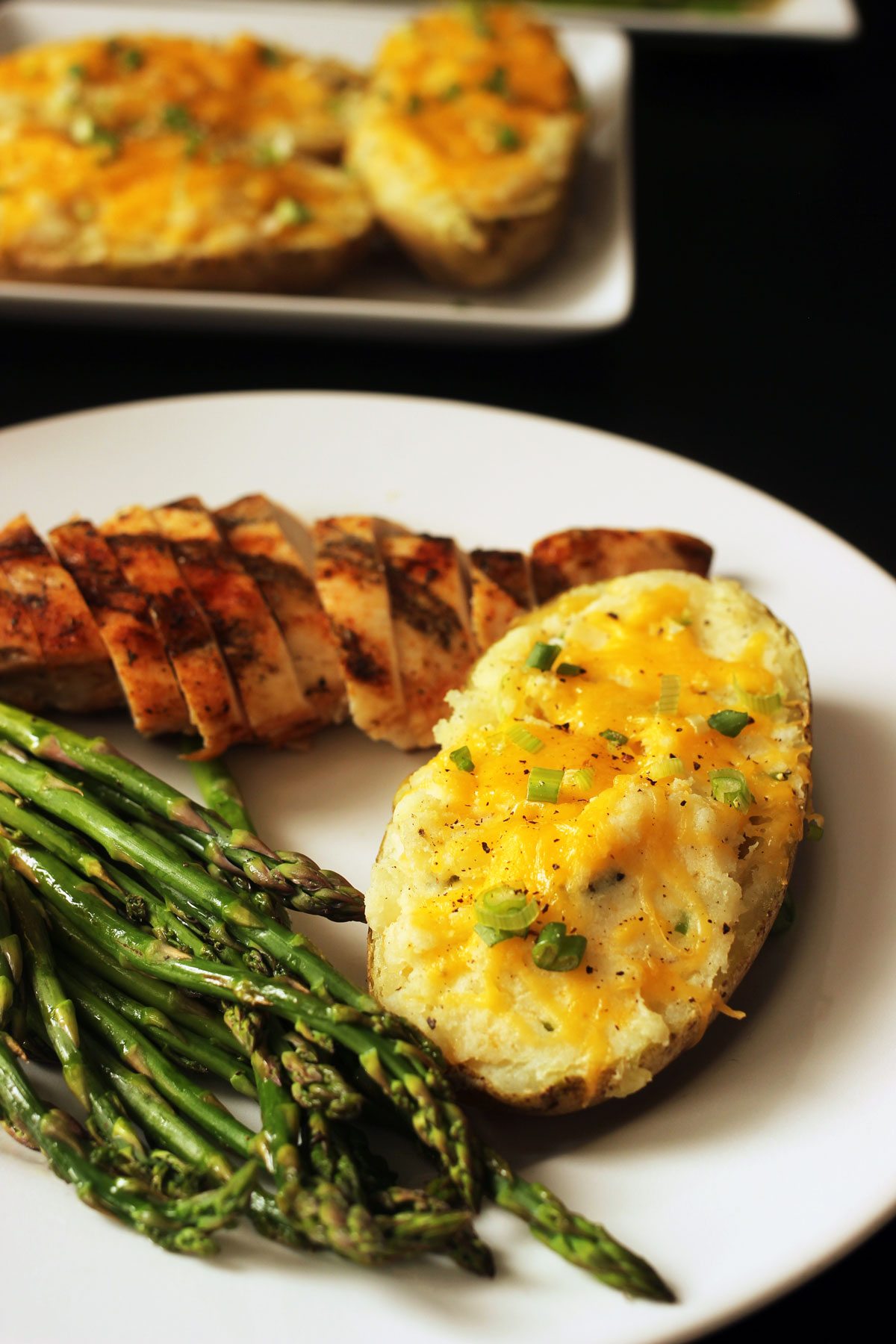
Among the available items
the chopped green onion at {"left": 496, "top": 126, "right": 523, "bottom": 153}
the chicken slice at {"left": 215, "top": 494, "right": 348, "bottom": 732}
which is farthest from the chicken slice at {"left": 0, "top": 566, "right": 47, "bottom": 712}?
the chopped green onion at {"left": 496, "top": 126, "right": 523, "bottom": 153}

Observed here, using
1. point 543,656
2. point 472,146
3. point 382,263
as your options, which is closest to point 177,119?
point 382,263

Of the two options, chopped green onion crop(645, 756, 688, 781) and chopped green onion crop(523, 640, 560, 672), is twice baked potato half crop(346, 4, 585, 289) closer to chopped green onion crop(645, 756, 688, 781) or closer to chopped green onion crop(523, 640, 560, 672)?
chopped green onion crop(523, 640, 560, 672)

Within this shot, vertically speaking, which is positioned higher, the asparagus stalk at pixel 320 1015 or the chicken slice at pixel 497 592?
the chicken slice at pixel 497 592

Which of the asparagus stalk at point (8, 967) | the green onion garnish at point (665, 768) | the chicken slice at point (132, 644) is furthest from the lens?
the chicken slice at point (132, 644)

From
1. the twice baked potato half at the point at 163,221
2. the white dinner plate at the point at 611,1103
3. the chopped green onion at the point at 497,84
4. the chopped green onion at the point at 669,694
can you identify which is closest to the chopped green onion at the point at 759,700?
the chopped green onion at the point at 669,694

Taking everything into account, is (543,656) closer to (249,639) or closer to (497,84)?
(249,639)

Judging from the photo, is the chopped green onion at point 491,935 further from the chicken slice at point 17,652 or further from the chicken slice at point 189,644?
the chicken slice at point 17,652
